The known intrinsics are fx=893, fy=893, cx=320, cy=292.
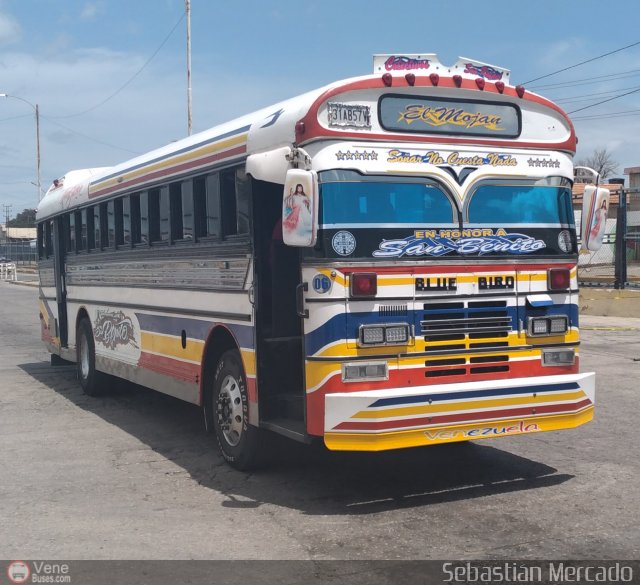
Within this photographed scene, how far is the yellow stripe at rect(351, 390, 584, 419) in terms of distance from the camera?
606cm

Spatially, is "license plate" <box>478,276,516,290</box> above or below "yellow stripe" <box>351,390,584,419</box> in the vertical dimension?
above

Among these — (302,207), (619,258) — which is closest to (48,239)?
(302,207)

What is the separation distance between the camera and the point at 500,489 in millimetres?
6676

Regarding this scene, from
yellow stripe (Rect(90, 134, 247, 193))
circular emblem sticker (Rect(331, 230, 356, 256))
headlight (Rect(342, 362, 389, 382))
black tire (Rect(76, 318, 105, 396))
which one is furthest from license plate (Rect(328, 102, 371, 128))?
black tire (Rect(76, 318, 105, 396))

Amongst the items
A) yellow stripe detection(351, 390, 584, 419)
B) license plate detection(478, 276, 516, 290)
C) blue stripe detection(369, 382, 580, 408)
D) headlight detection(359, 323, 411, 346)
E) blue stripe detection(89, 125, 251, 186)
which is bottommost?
yellow stripe detection(351, 390, 584, 419)

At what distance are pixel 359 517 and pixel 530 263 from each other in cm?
231

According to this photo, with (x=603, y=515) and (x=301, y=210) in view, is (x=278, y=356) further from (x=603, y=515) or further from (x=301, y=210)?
(x=603, y=515)

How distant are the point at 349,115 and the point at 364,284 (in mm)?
1222

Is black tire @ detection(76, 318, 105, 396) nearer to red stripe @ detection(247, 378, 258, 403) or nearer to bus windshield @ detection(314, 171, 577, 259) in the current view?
red stripe @ detection(247, 378, 258, 403)

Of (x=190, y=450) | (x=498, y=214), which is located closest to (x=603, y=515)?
(x=498, y=214)

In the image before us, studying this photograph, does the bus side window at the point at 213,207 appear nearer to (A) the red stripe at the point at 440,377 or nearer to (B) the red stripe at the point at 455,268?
(B) the red stripe at the point at 455,268

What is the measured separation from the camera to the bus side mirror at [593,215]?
23.1 feet

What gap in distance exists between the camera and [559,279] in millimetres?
6879

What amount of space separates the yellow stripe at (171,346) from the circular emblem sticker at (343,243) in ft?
7.71
